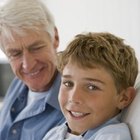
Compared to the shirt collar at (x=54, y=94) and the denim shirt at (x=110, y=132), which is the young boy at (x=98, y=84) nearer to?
the denim shirt at (x=110, y=132)

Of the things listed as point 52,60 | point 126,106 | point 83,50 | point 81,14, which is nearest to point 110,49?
point 83,50

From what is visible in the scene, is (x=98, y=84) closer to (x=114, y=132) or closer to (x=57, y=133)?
(x=114, y=132)

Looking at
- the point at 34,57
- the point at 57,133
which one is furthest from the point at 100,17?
the point at 57,133

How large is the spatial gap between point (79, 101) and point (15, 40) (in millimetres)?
→ 482

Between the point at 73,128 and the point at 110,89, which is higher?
the point at 110,89

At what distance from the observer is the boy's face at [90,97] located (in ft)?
3.46

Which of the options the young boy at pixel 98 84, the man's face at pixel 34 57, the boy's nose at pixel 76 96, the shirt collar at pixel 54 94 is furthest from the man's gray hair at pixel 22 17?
the boy's nose at pixel 76 96

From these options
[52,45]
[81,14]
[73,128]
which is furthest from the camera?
[81,14]

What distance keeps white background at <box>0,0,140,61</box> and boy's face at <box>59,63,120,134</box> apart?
45.4 inches

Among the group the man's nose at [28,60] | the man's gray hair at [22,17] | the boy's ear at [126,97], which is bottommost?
the man's nose at [28,60]

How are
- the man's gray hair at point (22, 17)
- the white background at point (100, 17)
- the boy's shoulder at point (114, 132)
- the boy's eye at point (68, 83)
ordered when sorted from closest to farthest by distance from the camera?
the boy's shoulder at point (114, 132) → the boy's eye at point (68, 83) → the man's gray hair at point (22, 17) → the white background at point (100, 17)

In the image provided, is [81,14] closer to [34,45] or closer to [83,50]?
[34,45]

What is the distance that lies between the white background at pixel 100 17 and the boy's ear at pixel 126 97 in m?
1.12

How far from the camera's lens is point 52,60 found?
1472mm
